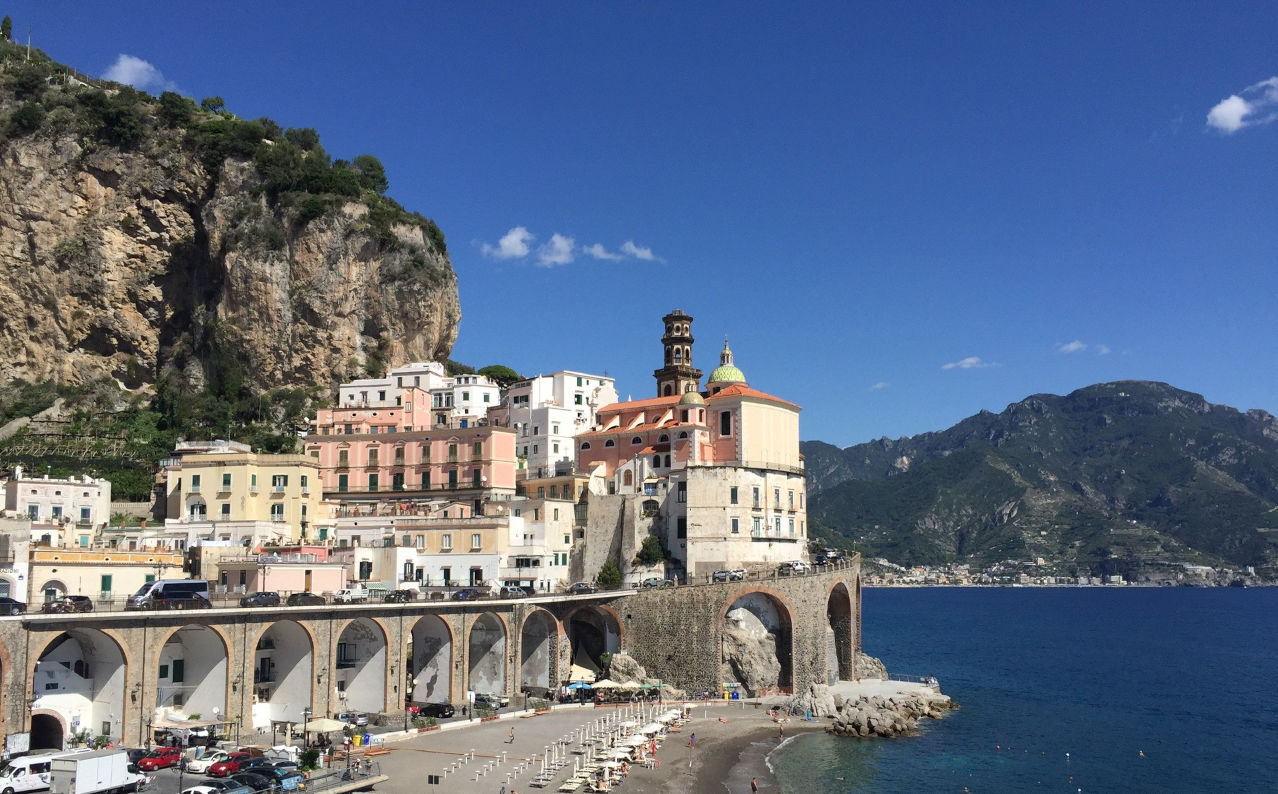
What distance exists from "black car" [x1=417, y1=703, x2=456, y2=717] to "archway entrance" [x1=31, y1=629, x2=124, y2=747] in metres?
15.0

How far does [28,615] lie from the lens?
4069 centimetres

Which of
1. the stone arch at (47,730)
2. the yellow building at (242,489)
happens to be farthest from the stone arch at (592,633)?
the stone arch at (47,730)

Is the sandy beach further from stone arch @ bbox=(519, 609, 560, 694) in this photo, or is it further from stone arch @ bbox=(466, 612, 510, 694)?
stone arch @ bbox=(519, 609, 560, 694)

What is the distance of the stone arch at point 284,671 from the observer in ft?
164

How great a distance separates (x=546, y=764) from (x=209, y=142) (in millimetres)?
75200

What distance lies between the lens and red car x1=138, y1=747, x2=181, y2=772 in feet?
133

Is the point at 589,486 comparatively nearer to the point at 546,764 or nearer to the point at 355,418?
the point at 355,418

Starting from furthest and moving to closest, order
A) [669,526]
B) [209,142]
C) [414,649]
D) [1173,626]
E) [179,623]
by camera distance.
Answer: [1173,626] < [209,142] < [669,526] < [414,649] < [179,623]

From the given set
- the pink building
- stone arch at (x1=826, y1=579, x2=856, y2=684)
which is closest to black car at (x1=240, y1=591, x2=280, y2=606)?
the pink building

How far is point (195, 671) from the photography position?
4766 centimetres

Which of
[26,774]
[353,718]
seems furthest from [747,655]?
[26,774]

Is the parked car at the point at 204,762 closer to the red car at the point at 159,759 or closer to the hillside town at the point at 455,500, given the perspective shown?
the red car at the point at 159,759

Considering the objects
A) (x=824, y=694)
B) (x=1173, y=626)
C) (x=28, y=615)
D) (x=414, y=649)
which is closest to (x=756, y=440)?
(x=824, y=694)

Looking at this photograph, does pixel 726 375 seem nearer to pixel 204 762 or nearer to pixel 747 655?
pixel 747 655
